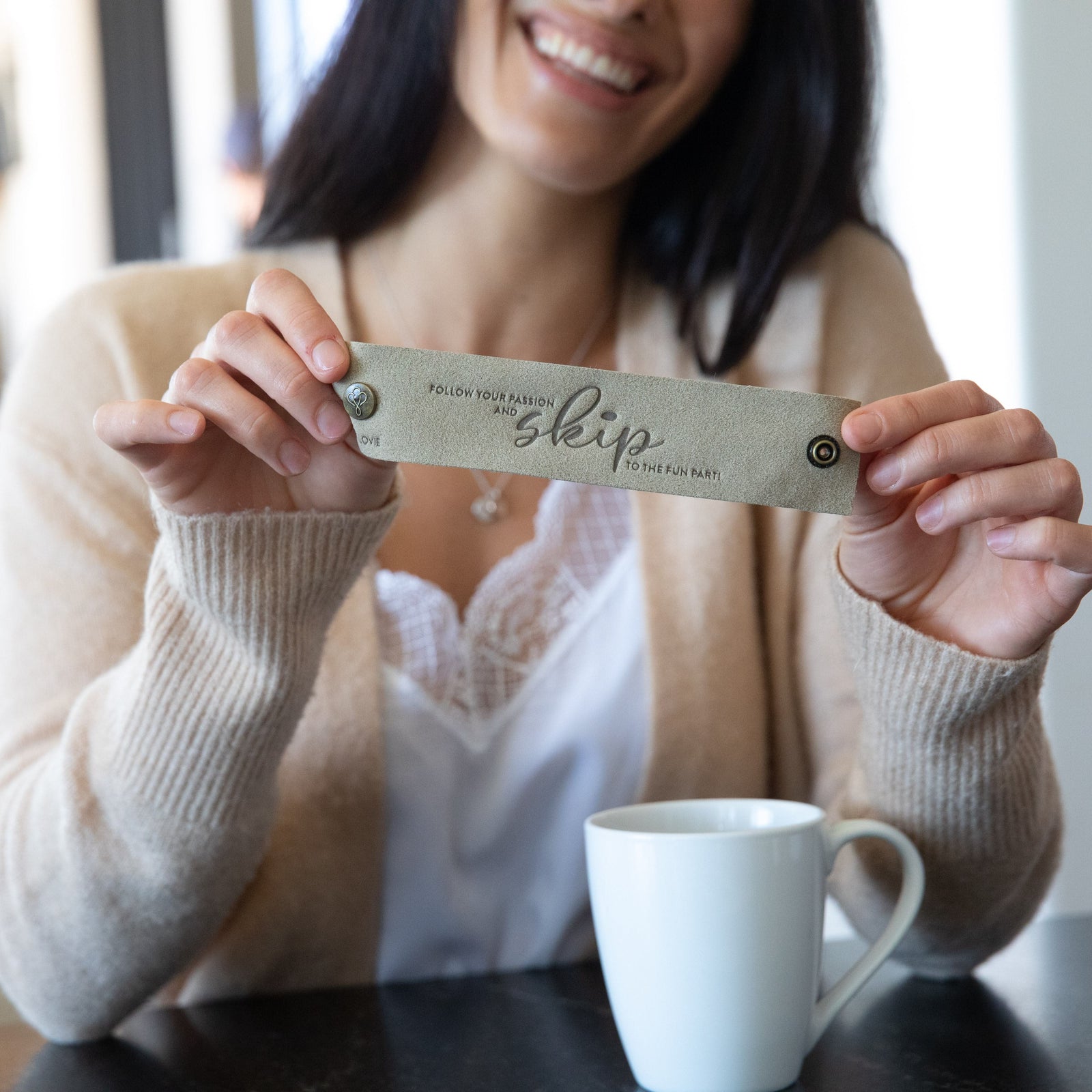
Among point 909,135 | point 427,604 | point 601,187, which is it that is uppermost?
point 909,135

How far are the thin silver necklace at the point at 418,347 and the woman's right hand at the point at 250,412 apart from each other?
0.33m

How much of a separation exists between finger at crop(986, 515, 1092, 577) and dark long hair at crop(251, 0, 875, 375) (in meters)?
0.40

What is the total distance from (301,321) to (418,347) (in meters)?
0.37

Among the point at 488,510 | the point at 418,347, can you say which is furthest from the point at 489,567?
the point at 418,347

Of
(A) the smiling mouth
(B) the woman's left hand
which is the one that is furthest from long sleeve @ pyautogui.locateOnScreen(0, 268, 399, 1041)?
(A) the smiling mouth

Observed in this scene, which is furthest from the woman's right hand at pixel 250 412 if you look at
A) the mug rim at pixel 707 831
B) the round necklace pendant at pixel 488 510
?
the round necklace pendant at pixel 488 510

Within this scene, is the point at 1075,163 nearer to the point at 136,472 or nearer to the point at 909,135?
the point at 909,135

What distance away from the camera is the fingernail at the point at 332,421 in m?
0.49

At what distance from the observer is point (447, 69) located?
2.82ft

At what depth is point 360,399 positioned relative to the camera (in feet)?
1.56

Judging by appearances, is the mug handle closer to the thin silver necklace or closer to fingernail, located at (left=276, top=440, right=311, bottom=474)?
fingernail, located at (left=276, top=440, right=311, bottom=474)

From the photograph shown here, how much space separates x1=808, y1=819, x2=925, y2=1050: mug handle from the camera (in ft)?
1.63

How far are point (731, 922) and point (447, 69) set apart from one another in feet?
2.08

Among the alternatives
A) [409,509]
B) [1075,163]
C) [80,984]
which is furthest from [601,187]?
[1075,163]
